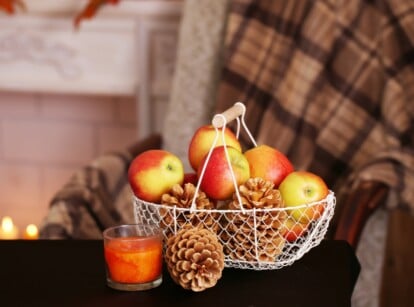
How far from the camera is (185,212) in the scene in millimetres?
886

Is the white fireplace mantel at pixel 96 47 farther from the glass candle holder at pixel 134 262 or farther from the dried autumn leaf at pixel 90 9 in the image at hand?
the glass candle holder at pixel 134 262

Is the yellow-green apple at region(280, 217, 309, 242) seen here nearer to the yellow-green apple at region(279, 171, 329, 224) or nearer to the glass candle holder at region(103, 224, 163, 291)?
the yellow-green apple at region(279, 171, 329, 224)

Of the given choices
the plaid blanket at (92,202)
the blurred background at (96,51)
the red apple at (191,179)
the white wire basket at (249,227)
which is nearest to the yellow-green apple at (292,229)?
the white wire basket at (249,227)

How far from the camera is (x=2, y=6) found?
2285mm

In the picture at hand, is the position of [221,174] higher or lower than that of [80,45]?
higher

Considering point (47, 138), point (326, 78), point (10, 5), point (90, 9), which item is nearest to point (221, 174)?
point (326, 78)

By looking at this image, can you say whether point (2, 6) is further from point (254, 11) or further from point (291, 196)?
point (291, 196)

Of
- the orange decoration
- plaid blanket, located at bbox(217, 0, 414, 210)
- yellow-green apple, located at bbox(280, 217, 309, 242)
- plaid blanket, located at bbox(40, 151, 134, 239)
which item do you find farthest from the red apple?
A: the orange decoration

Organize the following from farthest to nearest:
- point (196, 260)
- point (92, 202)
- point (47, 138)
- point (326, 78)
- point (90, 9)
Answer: point (47, 138)
point (90, 9)
point (326, 78)
point (92, 202)
point (196, 260)

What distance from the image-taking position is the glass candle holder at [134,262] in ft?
2.74

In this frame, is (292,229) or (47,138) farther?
(47,138)

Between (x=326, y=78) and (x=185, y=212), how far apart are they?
1.11 m

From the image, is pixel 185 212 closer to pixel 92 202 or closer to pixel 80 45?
pixel 92 202

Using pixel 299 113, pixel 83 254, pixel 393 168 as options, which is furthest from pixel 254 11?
pixel 83 254
